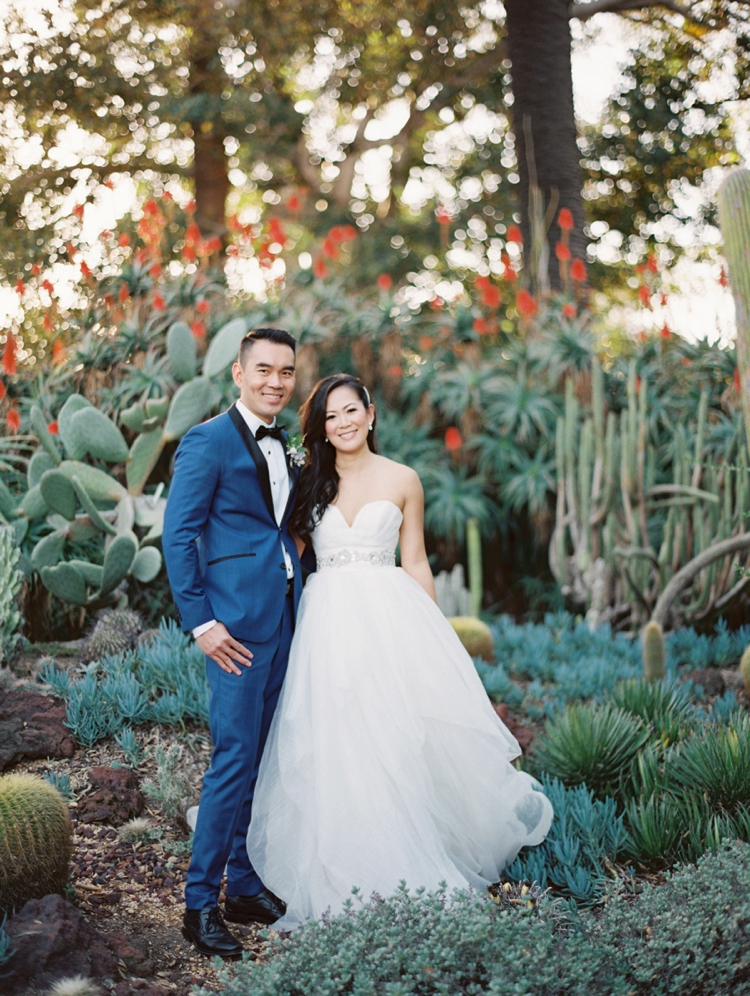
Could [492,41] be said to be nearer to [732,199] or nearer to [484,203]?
[484,203]

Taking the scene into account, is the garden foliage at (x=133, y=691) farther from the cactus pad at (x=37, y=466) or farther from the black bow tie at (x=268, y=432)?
the black bow tie at (x=268, y=432)

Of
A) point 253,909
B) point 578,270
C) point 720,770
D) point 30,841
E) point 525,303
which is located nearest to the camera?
point 30,841

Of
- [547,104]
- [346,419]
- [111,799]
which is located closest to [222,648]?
[346,419]

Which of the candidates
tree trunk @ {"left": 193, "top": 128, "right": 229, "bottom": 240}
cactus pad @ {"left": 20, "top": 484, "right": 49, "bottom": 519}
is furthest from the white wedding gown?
tree trunk @ {"left": 193, "top": 128, "right": 229, "bottom": 240}

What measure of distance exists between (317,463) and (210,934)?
1.84m

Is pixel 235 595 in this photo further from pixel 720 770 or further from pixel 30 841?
pixel 720 770

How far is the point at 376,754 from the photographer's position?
332 cm

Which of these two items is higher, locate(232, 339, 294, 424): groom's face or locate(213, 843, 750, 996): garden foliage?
locate(232, 339, 294, 424): groom's face

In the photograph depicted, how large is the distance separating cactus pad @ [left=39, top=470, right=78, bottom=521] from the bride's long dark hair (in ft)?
7.85

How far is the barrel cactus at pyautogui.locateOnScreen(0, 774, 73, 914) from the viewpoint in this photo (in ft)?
9.60

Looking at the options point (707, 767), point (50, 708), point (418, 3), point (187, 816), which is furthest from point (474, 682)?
point (418, 3)

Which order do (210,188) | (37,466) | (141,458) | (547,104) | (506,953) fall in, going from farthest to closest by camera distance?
(210,188)
(547,104)
(141,458)
(37,466)
(506,953)

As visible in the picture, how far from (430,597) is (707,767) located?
1.40m

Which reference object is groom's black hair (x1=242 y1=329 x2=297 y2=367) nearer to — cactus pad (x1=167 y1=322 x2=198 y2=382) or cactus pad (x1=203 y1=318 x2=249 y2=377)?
cactus pad (x1=203 y1=318 x2=249 y2=377)
